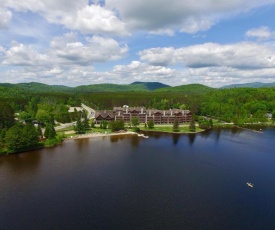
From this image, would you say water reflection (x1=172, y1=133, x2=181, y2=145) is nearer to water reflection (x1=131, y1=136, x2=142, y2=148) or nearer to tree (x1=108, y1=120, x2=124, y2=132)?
water reflection (x1=131, y1=136, x2=142, y2=148)

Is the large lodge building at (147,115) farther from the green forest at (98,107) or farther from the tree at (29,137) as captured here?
the tree at (29,137)

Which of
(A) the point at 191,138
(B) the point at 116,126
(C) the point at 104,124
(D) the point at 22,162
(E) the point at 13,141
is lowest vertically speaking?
(A) the point at 191,138

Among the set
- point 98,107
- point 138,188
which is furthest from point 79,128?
point 98,107

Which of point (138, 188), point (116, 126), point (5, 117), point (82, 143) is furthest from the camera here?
point (116, 126)

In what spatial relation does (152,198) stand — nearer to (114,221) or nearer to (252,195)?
(114,221)

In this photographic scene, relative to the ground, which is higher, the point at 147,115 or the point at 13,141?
Answer: the point at 147,115

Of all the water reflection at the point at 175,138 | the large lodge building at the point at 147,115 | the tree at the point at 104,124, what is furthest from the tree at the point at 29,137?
the large lodge building at the point at 147,115

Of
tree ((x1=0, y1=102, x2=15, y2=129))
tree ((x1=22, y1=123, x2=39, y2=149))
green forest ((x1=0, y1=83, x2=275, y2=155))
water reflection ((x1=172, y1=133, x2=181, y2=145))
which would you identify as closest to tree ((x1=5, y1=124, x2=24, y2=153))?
green forest ((x1=0, y1=83, x2=275, y2=155))

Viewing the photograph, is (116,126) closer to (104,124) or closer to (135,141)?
→ (104,124)
